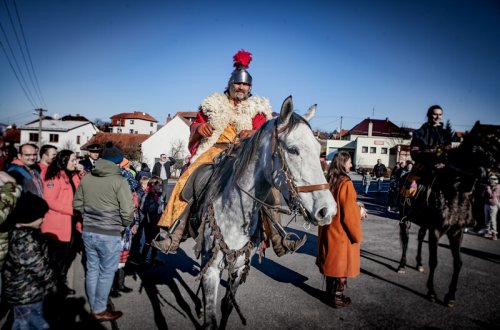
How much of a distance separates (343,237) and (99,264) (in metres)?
3.58

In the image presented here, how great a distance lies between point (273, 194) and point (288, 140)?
2.86ft

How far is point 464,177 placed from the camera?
4309 mm

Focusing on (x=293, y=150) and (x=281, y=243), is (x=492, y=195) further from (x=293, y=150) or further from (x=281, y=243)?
(x=293, y=150)

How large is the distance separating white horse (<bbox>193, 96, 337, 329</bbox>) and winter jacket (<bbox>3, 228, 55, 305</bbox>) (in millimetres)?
1524

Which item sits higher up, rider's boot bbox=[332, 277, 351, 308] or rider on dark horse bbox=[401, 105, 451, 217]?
rider on dark horse bbox=[401, 105, 451, 217]

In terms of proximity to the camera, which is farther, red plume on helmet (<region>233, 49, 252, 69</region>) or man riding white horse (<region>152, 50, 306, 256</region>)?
red plume on helmet (<region>233, 49, 252, 69</region>)

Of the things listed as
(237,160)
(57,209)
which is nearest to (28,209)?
(57,209)

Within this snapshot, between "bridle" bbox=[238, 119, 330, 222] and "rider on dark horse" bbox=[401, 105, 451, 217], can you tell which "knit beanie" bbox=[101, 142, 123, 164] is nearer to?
"bridle" bbox=[238, 119, 330, 222]

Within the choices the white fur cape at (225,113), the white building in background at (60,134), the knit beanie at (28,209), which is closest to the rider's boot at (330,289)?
the white fur cape at (225,113)

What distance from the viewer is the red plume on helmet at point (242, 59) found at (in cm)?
419

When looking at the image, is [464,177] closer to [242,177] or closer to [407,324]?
[407,324]

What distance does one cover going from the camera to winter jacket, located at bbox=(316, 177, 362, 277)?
3830mm

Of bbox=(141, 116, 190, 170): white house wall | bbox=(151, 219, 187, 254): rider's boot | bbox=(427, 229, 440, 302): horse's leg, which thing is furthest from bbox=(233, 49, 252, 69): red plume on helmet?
bbox=(141, 116, 190, 170): white house wall

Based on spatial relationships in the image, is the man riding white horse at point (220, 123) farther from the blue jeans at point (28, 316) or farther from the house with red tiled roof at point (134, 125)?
the house with red tiled roof at point (134, 125)
